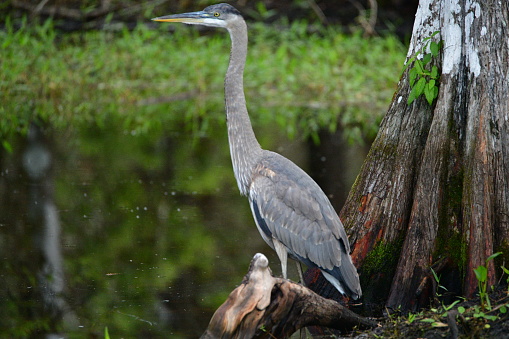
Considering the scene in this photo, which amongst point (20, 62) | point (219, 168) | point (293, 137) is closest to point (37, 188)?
point (219, 168)

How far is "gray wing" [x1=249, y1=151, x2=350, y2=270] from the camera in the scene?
15.4 feet

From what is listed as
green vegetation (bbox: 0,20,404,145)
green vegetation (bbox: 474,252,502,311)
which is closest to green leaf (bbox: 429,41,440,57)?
green vegetation (bbox: 474,252,502,311)

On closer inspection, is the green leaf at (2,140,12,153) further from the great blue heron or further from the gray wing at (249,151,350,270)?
the gray wing at (249,151,350,270)

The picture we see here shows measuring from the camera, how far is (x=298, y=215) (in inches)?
191

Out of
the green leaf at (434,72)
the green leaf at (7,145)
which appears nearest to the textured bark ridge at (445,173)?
the green leaf at (434,72)

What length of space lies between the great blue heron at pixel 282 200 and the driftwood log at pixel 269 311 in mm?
472

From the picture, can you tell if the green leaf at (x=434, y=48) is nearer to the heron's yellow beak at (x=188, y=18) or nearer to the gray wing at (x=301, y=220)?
the gray wing at (x=301, y=220)

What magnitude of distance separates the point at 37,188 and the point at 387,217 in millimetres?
4340

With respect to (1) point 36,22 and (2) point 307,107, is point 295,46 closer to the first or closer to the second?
(2) point 307,107

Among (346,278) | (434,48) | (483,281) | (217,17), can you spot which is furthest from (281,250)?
(217,17)

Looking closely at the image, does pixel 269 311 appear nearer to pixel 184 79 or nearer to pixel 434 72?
pixel 434 72

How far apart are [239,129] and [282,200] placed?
0.69 m

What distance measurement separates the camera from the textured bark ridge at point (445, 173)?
14.6ft

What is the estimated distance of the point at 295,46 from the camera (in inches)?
580
